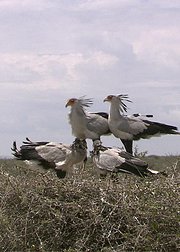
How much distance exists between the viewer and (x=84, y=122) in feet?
42.9

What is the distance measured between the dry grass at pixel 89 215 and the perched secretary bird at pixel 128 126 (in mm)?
5524

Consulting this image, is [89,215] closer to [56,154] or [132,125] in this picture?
[56,154]

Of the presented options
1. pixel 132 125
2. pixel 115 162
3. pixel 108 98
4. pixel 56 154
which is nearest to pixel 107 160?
pixel 115 162

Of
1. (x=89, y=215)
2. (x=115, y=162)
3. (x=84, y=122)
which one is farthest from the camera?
(x=84, y=122)

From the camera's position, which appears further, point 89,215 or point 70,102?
point 70,102

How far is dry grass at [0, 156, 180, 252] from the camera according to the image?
22.1 ft

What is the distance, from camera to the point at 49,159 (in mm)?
11195

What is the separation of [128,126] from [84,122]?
2.87 feet

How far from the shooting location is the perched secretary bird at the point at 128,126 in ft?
43.2


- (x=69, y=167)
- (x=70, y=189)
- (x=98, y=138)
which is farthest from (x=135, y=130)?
(x=70, y=189)

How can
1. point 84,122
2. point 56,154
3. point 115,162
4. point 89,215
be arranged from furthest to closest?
point 84,122, point 56,154, point 115,162, point 89,215

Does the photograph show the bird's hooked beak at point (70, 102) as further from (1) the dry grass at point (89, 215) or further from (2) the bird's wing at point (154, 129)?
(1) the dry grass at point (89, 215)

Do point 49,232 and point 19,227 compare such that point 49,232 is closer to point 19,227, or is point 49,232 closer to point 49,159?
point 19,227

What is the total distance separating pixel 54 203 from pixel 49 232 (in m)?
0.33
